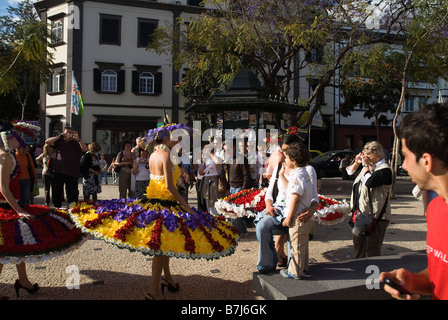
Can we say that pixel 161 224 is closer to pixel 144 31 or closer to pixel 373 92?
pixel 373 92

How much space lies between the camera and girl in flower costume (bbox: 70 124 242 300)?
375 cm

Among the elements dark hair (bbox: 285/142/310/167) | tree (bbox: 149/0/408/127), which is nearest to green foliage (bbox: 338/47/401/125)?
tree (bbox: 149/0/408/127)

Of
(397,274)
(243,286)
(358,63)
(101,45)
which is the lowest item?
(243,286)

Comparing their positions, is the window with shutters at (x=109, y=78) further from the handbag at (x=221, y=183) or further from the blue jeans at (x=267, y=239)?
the blue jeans at (x=267, y=239)

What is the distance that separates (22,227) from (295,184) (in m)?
2.77

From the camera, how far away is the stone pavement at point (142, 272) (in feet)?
14.6

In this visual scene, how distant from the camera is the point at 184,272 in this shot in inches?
205

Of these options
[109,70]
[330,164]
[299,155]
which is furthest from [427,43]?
[109,70]

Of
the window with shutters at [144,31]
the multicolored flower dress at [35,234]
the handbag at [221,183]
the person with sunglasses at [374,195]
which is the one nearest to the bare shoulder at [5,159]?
the multicolored flower dress at [35,234]

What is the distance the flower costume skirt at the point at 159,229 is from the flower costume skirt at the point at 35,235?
23 cm

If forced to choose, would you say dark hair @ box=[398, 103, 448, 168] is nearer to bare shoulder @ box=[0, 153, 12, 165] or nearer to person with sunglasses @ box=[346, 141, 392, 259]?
person with sunglasses @ box=[346, 141, 392, 259]
